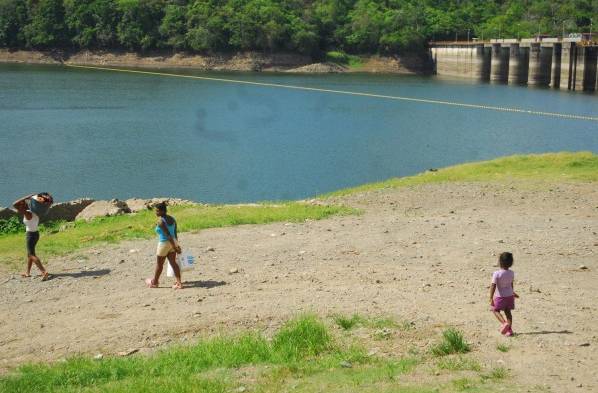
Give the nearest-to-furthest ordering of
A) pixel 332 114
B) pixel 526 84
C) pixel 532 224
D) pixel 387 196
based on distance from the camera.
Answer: pixel 532 224 → pixel 387 196 → pixel 332 114 → pixel 526 84

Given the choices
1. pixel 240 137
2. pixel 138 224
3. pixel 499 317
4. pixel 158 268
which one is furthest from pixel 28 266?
pixel 240 137

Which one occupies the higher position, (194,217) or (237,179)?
(194,217)

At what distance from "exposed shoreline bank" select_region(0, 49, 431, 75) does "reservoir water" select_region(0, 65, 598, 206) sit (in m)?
48.1

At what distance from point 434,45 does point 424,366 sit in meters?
144

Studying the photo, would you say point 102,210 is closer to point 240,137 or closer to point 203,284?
point 203,284

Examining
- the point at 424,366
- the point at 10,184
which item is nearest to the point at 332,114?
the point at 10,184

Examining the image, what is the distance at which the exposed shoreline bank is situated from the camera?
138 m

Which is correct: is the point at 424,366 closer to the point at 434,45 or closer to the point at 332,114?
the point at 332,114

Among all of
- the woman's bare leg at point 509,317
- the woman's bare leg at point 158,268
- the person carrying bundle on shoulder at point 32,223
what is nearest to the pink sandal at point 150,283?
the woman's bare leg at point 158,268

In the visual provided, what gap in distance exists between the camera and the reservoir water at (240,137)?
37.2 meters

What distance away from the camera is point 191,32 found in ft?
469

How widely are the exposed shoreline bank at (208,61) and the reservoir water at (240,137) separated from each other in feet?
158

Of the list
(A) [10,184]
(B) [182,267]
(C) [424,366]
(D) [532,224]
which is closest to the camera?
(C) [424,366]

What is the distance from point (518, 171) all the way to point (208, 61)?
382 feet
